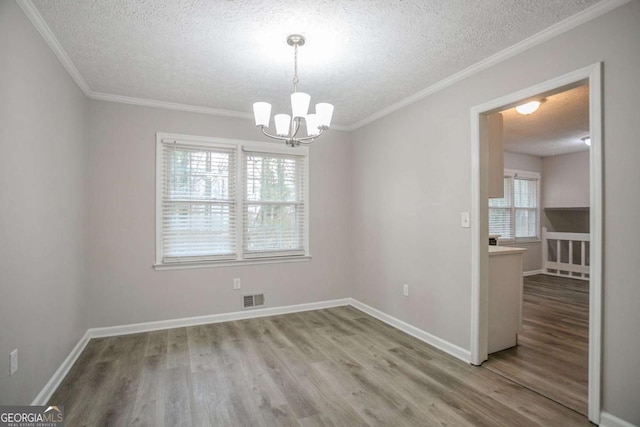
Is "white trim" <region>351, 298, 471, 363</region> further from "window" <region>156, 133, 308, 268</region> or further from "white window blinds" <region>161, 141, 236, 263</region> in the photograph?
"white window blinds" <region>161, 141, 236, 263</region>

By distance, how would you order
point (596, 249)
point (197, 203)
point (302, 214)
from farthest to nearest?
point (302, 214)
point (197, 203)
point (596, 249)

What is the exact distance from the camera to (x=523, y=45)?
2.30m

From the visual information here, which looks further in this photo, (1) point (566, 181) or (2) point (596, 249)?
(1) point (566, 181)

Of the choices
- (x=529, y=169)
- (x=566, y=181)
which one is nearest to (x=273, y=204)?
(x=529, y=169)

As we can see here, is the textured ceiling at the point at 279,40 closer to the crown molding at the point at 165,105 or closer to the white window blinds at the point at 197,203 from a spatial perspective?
the crown molding at the point at 165,105

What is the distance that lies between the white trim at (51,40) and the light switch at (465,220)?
136 inches

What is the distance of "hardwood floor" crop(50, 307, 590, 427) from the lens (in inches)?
78.2

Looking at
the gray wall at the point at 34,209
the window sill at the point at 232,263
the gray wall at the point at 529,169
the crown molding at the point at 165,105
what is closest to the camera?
the gray wall at the point at 34,209

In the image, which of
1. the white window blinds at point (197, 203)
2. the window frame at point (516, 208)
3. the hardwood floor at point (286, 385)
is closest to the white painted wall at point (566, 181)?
the window frame at point (516, 208)

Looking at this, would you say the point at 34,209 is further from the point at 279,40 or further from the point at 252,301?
the point at 252,301

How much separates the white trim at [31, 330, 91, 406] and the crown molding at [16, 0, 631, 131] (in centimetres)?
245

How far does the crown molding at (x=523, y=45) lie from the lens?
6.20 ft

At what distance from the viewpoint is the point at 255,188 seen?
400 centimetres

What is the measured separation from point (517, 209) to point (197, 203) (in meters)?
6.46
